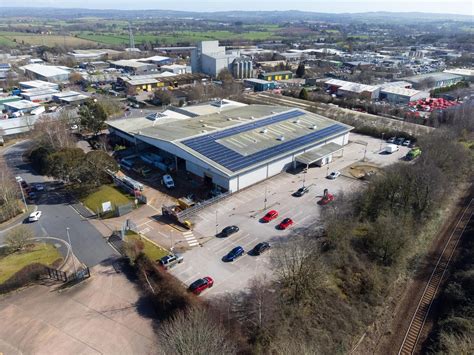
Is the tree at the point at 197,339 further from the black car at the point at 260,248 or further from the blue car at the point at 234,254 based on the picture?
the black car at the point at 260,248

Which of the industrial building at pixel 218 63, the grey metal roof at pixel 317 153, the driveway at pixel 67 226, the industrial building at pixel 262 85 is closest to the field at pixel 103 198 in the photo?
the driveway at pixel 67 226

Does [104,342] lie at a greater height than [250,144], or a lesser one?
lesser

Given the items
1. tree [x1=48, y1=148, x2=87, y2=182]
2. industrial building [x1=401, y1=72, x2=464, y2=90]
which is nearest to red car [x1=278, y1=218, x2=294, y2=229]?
tree [x1=48, y1=148, x2=87, y2=182]

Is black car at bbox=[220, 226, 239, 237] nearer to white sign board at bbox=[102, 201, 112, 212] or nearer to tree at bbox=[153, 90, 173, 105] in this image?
white sign board at bbox=[102, 201, 112, 212]

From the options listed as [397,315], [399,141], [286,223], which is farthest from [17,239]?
[399,141]

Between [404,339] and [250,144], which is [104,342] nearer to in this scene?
[404,339]

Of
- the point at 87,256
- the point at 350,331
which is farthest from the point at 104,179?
the point at 350,331

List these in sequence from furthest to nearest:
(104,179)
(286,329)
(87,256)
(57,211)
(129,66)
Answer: (129,66)
(104,179)
(57,211)
(87,256)
(286,329)
